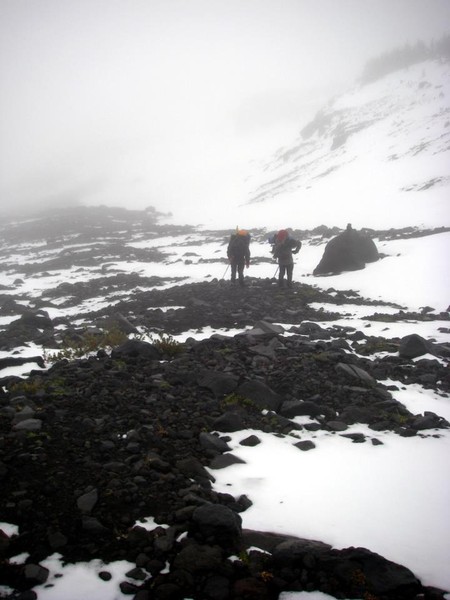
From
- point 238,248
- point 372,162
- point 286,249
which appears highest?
point 372,162

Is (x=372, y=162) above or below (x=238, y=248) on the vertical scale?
above

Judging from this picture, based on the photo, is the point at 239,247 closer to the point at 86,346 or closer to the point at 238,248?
the point at 238,248

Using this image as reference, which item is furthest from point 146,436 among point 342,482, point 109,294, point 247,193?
point 247,193

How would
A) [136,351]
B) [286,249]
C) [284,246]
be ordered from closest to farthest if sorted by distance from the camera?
[136,351], [284,246], [286,249]

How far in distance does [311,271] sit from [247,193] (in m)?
55.1

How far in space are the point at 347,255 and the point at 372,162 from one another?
4375 cm

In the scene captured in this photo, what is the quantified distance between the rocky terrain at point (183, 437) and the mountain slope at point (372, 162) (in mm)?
26424

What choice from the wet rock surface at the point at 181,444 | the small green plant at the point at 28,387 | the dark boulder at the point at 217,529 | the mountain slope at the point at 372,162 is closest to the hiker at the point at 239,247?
the wet rock surface at the point at 181,444

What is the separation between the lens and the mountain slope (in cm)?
3850

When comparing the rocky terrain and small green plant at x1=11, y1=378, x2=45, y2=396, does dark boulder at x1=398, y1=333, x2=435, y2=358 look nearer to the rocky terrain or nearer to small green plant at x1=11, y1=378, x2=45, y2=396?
the rocky terrain

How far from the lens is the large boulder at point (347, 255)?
1920 centimetres

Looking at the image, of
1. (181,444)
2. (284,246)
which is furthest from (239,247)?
(181,444)

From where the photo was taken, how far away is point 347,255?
19.2 m

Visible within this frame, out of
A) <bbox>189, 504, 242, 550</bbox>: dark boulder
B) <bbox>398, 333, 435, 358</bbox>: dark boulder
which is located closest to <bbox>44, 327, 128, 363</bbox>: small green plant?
<bbox>189, 504, 242, 550</bbox>: dark boulder
